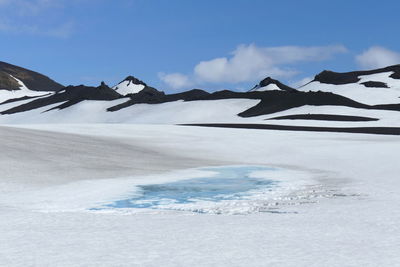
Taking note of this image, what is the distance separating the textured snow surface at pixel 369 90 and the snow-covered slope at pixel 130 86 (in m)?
44.8

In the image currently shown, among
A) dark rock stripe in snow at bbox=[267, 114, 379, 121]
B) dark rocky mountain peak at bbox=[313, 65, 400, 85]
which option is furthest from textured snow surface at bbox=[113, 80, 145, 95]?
dark rock stripe in snow at bbox=[267, 114, 379, 121]

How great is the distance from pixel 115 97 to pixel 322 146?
80.1 m

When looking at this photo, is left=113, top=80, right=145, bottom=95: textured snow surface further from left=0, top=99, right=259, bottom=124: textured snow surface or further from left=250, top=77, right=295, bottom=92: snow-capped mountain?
left=0, top=99, right=259, bottom=124: textured snow surface

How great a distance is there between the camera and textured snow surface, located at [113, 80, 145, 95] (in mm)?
140875

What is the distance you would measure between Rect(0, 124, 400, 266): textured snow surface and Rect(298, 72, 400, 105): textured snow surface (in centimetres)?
6402

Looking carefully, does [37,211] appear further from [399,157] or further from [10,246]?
[399,157]

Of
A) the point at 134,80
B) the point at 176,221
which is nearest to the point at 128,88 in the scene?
the point at 134,80

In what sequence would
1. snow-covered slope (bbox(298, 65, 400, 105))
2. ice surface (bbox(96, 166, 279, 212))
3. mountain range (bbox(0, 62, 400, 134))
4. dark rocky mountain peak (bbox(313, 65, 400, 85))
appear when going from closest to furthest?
ice surface (bbox(96, 166, 279, 212)), mountain range (bbox(0, 62, 400, 134)), snow-covered slope (bbox(298, 65, 400, 105)), dark rocky mountain peak (bbox(313, 65, 400, 85))

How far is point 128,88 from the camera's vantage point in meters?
142

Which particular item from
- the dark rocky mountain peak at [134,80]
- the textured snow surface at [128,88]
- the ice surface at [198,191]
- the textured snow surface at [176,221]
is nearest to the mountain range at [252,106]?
the textured snow surface at [128,88]

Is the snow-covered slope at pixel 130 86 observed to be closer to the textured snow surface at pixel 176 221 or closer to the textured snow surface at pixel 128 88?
the textured snow surface at pixel 128 88

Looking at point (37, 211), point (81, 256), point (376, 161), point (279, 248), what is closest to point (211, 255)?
point (279, 248)

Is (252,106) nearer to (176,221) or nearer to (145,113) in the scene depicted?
(145,113)

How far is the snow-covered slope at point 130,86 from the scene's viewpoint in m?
141
